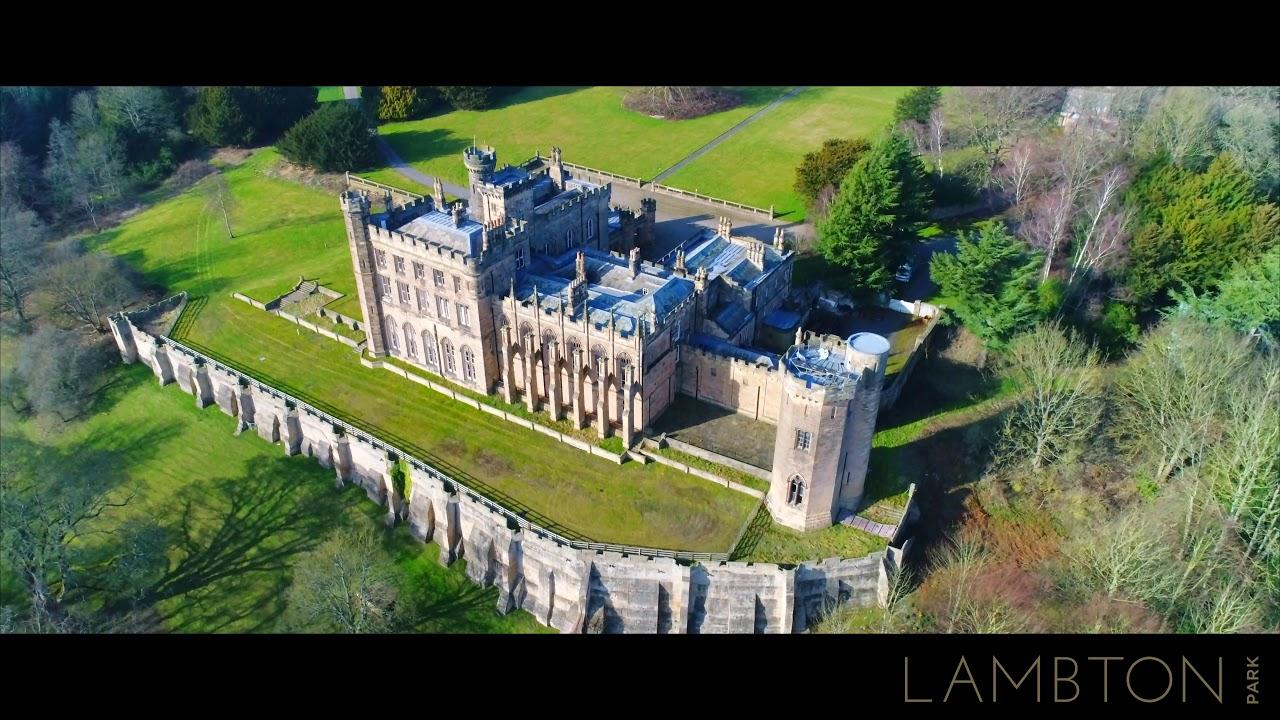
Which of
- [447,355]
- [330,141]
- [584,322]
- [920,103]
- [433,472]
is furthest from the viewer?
[330,141]

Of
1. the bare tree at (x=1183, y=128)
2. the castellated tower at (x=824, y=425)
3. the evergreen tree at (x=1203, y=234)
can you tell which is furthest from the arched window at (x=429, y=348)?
the bare tree at (x=1183, y=128)

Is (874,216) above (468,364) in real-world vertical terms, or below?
above

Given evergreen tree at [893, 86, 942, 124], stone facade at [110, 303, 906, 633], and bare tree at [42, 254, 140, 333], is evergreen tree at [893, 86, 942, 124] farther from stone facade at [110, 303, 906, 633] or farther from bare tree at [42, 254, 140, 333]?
bare tree at [42, 254, 140, 333]

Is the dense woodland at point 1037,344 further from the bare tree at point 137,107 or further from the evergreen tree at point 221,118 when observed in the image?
the evergreen tree at point 221,118

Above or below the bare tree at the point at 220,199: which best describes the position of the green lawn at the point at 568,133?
above

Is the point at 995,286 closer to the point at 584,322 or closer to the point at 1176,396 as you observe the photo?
the point at 1176,396

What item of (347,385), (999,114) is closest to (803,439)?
(347,385)
